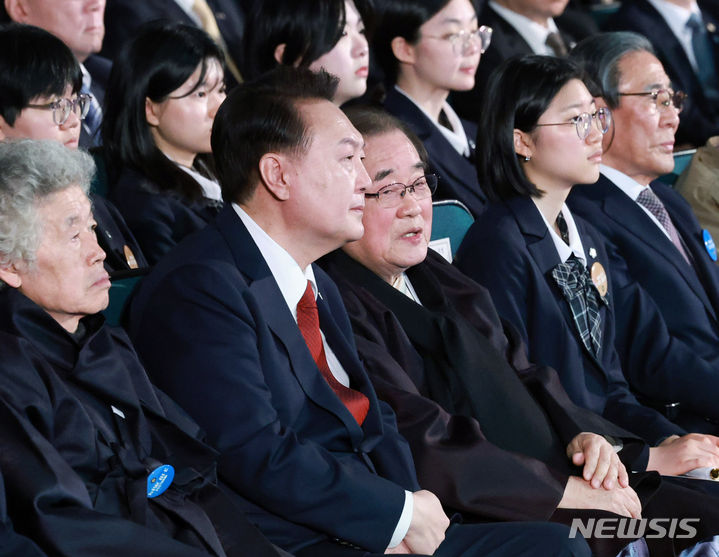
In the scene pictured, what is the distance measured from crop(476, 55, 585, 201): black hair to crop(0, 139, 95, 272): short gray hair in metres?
1.46

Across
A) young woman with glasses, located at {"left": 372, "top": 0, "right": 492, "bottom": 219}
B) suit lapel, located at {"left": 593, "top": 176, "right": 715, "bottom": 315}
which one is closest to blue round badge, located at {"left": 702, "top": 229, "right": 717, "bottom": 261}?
suit lapel, located at {"left": 593, "top": 176, "right": 715, "bottom": 315}

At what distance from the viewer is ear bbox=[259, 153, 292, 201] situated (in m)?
2.41

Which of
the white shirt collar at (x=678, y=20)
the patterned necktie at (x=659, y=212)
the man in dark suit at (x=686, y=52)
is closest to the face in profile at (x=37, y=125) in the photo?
the patterned necktie at (x=659, y=212)

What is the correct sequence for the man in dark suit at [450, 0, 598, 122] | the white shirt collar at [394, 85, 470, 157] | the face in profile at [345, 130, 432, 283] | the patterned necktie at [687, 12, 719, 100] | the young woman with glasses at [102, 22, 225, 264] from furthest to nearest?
the patterned necktie at [687, 12, 719, 100]
the man in dark suit at [450, 0, 598, 122]
the white shirt collar at [394, 85, 470, 157]
the young woman with glasses at [102, 22, 225, 264]
the face in profile at [345, 130, 432, 283]

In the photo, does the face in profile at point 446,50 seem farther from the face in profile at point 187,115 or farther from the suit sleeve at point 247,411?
the suit sleeve at point 247,411

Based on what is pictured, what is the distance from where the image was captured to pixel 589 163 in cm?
332

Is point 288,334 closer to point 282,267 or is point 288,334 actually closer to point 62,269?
point 282,267

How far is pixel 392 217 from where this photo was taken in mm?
2766

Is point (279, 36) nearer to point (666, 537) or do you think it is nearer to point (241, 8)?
point (241, 8)

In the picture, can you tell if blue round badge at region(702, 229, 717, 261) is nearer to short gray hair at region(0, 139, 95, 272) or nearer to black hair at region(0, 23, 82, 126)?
black hair at region(0, 23, 82, 126)

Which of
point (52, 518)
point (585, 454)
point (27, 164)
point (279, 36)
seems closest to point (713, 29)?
point (279, 36)

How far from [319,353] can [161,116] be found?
1301 mm

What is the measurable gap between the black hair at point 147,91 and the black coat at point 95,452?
4.00ft

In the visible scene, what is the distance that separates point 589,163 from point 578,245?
9.5 inches
